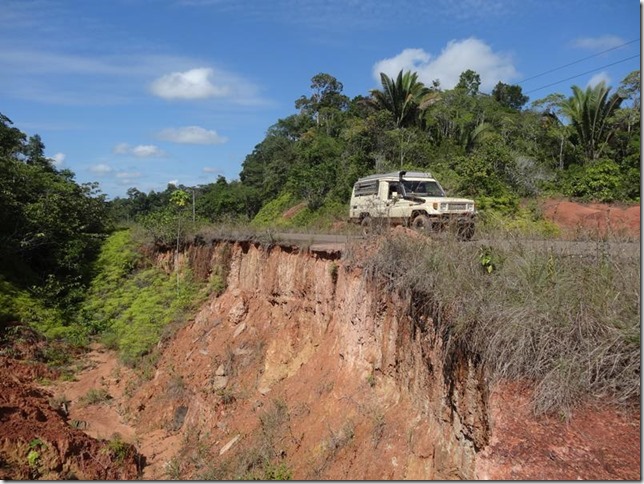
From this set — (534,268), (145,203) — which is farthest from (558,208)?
(145,203)

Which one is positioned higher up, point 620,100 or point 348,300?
point 620,100

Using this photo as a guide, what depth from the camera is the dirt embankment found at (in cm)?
465

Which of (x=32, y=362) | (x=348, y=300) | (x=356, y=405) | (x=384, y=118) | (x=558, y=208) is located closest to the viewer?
(x=356, y=405)

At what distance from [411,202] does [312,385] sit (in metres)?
5.85

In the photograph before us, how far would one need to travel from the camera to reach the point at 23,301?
64.2ft

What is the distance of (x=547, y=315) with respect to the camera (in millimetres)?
5312

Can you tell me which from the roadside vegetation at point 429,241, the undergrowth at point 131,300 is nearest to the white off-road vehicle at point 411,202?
the roadside vegetation at point 429,241

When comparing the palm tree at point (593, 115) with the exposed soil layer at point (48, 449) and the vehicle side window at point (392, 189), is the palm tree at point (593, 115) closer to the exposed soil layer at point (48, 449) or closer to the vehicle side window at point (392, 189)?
the vehicle side window at point (392, 189)

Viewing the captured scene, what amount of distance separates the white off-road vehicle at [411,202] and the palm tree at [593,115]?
19340 millimetres

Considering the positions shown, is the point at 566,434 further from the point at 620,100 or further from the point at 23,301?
the point at 620,100

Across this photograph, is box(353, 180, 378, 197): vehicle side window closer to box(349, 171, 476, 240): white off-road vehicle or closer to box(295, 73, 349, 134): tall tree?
box(349, 171, 476, 240): white off-road vehicle

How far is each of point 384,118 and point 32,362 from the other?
932 inches

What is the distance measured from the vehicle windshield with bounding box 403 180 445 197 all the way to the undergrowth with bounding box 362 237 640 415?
23.9ft

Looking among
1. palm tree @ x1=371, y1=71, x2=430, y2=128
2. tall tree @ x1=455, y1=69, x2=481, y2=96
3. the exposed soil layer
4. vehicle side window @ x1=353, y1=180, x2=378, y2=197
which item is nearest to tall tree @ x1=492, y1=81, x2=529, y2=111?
tall tree @ x1=455, y1=69, x2=481, y2=96
